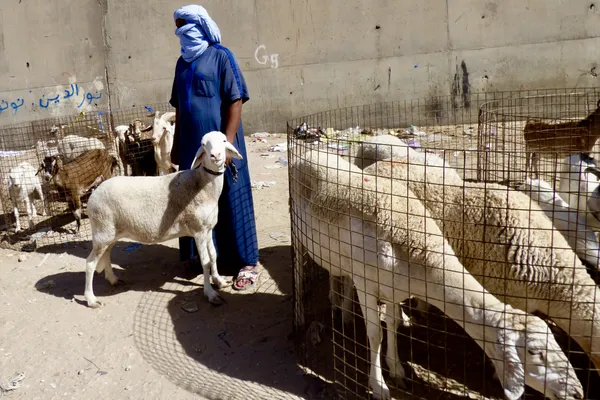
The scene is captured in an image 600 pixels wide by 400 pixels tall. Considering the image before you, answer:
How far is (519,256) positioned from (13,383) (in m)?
3.56

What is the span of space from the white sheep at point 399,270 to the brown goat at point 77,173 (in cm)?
419

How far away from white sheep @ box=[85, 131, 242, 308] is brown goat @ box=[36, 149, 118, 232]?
2.30m

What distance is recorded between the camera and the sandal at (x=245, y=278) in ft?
16.9

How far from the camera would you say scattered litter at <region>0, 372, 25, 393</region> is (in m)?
3.97

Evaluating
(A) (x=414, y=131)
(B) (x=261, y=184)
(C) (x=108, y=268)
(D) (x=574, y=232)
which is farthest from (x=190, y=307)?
(A) (x=414, y=131)

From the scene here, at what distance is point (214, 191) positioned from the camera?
4.89 meters

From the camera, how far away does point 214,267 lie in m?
5.11

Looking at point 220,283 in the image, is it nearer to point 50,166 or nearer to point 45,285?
point 45,285

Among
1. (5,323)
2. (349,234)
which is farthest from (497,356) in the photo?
(5,323)

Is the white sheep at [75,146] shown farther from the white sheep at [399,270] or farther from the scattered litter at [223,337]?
the white sheep at [399,270]

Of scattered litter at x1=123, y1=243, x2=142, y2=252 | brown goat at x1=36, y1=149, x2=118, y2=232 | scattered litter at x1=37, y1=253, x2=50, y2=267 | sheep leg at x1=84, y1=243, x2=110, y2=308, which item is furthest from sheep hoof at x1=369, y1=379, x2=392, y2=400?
brown goat at x1=36, y1=149, x2=118, y2=232

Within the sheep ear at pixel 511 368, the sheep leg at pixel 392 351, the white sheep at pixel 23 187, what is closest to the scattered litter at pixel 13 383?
the sheep leg at pixel 392 351

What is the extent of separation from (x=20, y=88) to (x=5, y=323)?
953cm

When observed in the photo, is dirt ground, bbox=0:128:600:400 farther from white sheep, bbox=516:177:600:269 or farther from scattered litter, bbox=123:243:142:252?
white sheep, bbox=516:177:600:269
